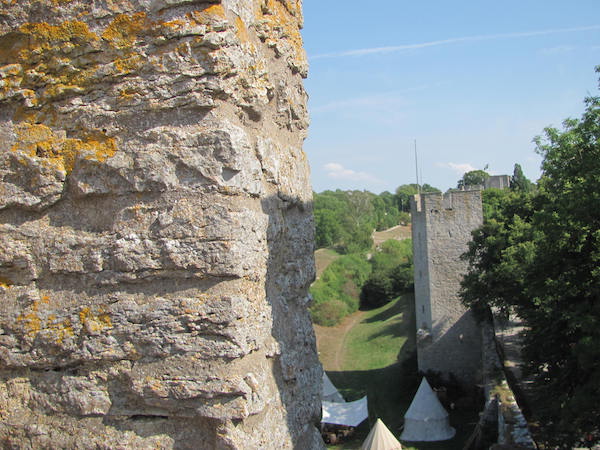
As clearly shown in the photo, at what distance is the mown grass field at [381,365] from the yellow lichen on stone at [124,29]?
20.9 m

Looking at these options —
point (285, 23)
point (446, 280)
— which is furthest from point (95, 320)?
point (446, 280)

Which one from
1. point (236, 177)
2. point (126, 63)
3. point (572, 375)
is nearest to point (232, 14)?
point (126, 63)

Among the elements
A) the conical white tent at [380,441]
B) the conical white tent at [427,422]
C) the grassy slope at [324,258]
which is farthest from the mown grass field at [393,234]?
the conical white tent at [380,441]

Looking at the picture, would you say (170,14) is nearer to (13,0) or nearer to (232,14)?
(232,14)

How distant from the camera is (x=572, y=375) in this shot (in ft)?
43.3

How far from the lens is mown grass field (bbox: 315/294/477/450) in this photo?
24391 millimetres

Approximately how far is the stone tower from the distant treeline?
26936 mm

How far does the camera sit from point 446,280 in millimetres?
30234

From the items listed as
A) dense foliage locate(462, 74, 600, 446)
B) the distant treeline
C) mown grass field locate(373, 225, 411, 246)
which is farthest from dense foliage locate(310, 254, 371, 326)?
dense foliage locate(462, 74, 600, 446)

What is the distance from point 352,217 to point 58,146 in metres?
89.4

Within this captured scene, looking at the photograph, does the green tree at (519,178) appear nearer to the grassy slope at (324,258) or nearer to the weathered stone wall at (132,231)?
the grassy slope at (324,258)

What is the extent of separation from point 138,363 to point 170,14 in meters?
1.45

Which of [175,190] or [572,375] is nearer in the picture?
[175,190]

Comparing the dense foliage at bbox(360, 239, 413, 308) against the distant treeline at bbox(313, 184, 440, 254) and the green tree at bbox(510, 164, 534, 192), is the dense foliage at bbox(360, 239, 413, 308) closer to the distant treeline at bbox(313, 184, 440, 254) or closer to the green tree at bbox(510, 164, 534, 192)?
the distant treeline at bbox(313, 184, 440, 254)
